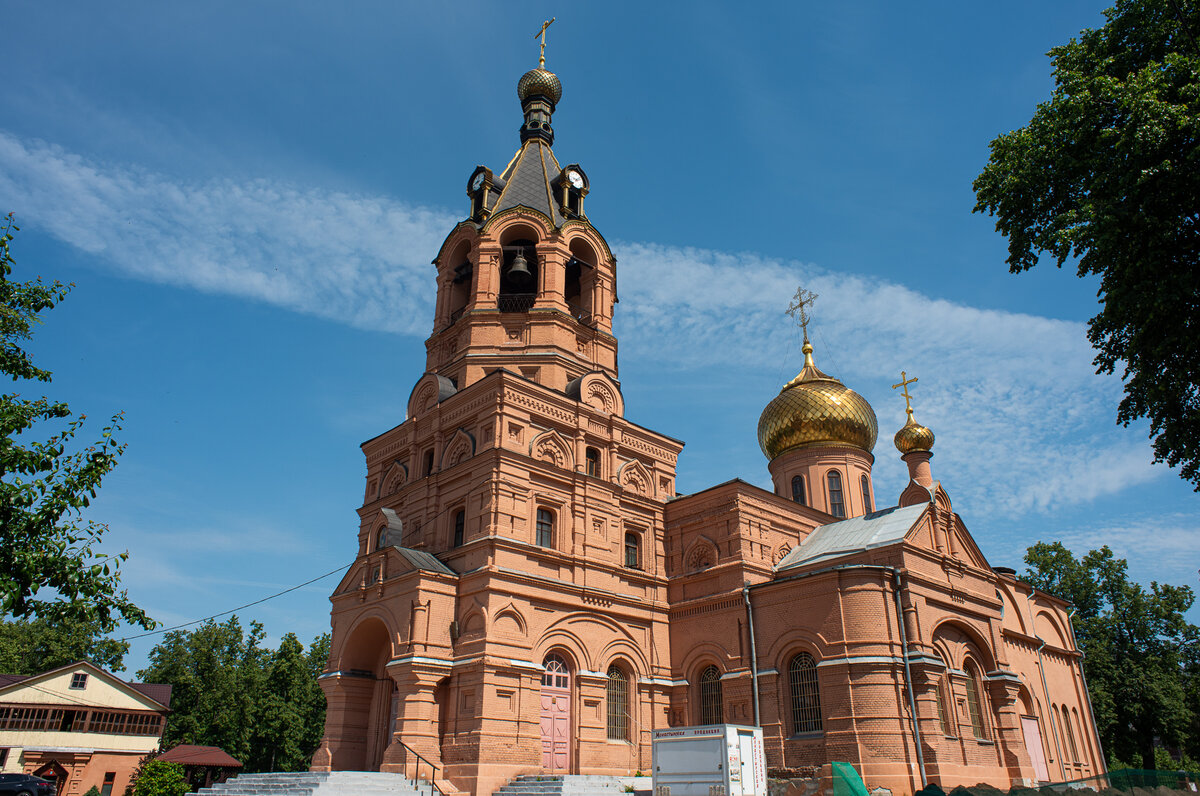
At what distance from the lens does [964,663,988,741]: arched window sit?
20469mm

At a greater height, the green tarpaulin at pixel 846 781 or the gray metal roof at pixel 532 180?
the gray metal roof at pixel 532 180

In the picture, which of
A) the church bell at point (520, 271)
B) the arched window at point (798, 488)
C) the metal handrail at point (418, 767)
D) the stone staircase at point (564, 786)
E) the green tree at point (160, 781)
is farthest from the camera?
the arched window at point (798, 488)

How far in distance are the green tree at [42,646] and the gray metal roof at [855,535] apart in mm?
36839

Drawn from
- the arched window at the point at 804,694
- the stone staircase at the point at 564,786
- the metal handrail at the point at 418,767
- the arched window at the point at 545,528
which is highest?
the arched window at the point at 545,528

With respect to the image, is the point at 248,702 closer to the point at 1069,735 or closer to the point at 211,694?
the point at 211,694

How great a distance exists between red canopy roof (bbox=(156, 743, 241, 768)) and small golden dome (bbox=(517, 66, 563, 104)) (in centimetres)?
2901

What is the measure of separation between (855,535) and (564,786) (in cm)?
1072

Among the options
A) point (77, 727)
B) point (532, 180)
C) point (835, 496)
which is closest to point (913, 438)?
point (835, 496)

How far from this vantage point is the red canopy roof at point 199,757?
108 feet

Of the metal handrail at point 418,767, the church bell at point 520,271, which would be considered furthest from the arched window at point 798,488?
the metal handrail at point 418,767

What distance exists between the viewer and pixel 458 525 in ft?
70.8

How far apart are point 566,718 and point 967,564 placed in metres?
11.6

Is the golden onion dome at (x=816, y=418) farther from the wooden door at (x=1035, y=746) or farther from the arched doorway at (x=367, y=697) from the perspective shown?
the arched doorway at (x=367, y=697)

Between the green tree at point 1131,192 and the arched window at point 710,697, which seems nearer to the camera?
the green tree at point 1131,192
